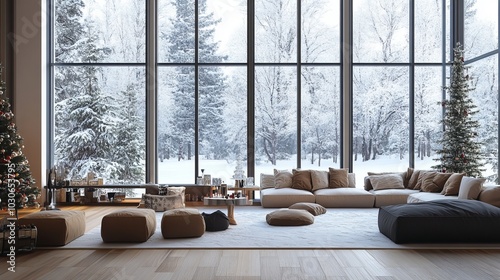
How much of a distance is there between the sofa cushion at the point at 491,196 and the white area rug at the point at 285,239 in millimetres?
1584

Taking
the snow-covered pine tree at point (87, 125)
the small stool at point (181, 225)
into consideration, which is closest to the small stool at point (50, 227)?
the small stool at point (181, 225)

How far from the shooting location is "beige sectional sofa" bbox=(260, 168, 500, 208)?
1034 centimetres

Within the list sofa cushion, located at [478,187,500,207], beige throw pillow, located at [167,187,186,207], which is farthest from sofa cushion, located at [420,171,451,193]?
beige throw pillow, located at [167,187,186,207]

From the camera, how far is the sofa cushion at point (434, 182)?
10531 millimetres

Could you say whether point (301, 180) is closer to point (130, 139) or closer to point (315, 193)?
point (315, 193)

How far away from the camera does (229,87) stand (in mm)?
12383

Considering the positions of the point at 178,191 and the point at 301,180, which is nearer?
the point at 178,191

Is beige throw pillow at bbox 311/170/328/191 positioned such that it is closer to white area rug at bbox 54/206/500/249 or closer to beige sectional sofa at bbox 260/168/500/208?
beige sectional sofa at bbox 260/168/500/208

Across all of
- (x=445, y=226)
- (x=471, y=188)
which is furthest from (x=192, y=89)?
(x=445, y=226)

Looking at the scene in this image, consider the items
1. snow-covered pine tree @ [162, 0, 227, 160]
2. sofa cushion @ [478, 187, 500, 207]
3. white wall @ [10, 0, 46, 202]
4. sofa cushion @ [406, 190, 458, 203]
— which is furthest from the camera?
snow-covered pine tree @ [162, 0, 227, 160]

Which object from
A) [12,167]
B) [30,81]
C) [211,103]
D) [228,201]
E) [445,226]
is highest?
[30,81]

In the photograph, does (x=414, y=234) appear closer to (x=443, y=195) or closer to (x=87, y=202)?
(x=443, y=195)

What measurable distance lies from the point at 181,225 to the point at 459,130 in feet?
22.8

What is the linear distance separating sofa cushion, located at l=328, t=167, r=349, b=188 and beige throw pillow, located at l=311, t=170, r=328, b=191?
0.12 metres
